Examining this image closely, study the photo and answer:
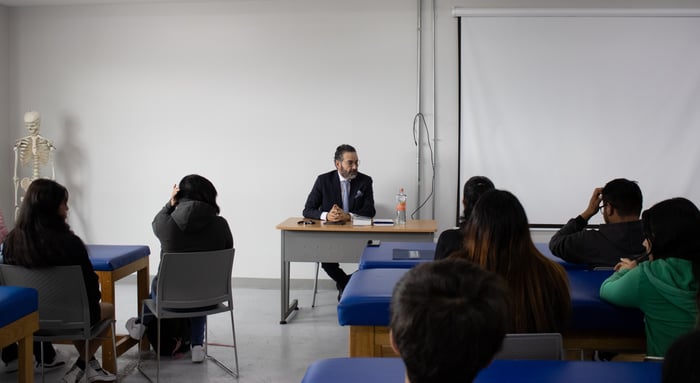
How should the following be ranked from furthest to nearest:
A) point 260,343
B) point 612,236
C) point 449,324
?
point 260,343 → point 612,236 → point 449,324

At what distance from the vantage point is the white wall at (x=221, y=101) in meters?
5.41

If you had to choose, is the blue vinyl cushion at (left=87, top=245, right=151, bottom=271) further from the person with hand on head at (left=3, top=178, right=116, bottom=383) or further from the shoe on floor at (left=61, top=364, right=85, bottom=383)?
the shoe on floor at (left=61, top=364, right=85, bottom=383)

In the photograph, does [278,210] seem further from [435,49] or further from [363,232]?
[435,49]

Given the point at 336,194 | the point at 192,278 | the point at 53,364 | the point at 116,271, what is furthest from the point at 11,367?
the point at 336,194

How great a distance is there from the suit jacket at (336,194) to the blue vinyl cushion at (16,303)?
272 cm

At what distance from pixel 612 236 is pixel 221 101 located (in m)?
3.86

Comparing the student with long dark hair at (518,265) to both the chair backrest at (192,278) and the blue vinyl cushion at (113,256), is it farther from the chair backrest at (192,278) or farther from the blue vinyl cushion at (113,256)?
the blue vinyl cushion at (113,256)

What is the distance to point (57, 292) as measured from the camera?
2.70 meters

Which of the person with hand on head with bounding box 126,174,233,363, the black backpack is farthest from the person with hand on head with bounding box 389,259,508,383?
the black backpack

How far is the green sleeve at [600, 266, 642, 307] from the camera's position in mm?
2049

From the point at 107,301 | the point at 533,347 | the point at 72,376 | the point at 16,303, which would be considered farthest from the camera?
the point at 107,301

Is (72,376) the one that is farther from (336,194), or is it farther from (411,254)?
(336,194)

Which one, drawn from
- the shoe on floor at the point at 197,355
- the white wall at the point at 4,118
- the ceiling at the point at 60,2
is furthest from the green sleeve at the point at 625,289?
the white wall at the point at 4,118

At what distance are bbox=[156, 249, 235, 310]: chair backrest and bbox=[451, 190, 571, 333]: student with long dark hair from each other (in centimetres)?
159
